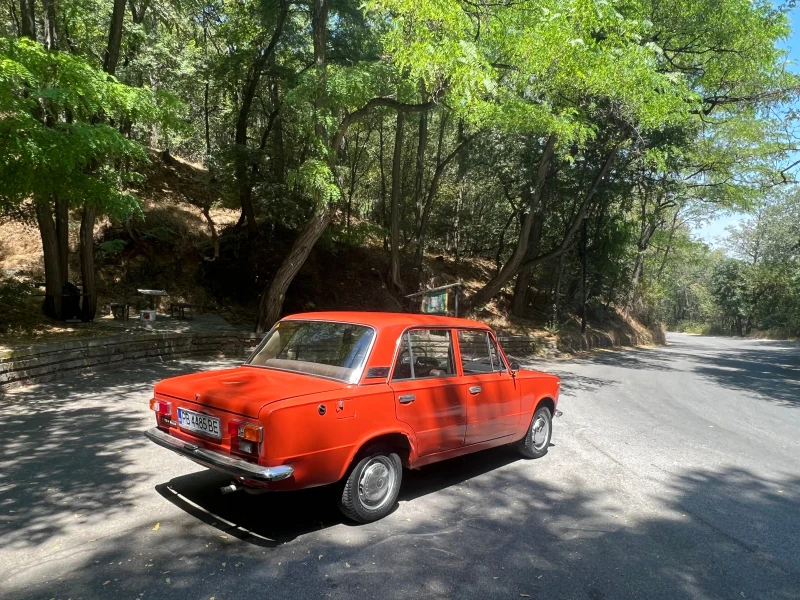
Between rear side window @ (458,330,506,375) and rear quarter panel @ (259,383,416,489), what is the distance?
1.31 m

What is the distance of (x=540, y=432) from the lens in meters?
6.27

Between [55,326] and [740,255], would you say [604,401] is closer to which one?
[55,326]

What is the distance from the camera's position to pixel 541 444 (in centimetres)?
629

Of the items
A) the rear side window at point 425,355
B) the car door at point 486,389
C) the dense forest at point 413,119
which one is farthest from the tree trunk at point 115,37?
the car door at point 486,389

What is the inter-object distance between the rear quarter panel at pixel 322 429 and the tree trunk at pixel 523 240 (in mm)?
14810

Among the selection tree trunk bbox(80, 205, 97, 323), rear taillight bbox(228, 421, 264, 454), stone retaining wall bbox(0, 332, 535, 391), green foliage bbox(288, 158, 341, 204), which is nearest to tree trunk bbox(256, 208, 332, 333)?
stone retaining wall bbox(0, 332, 535, 391)

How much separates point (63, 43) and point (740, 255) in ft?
205

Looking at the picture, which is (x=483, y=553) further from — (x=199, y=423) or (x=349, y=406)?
(x=199, y=423)

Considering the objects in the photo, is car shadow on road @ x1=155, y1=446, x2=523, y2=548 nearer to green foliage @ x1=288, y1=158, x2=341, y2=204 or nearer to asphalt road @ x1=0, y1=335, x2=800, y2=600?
asphalt road @ x1=0, y1=335, x2=800, y2=600

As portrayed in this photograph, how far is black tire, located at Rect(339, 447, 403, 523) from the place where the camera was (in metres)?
4.00

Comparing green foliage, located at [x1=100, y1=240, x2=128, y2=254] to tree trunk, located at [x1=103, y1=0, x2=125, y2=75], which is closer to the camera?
tree trunk, located at [x1=103, y1=0, x2=125, y2=75]

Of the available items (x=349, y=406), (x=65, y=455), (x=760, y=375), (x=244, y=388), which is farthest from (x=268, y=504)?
(x=760, y=375)

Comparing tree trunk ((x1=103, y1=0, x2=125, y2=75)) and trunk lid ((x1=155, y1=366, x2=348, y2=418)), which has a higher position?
tree trunk ((x1=103, y1=0, x2=125, y2=75))

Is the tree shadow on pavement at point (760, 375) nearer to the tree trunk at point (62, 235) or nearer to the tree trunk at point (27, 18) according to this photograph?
the tree trunk at point (62, 235)
